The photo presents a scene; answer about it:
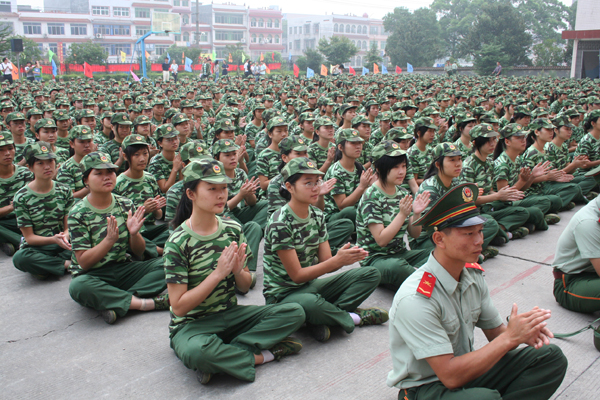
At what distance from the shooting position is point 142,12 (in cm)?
6544

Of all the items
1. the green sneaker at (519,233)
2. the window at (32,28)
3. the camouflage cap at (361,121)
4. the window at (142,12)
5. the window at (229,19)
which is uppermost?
the window at (229,19)

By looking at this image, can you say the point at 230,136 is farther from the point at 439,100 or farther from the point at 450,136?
the point at 439,100

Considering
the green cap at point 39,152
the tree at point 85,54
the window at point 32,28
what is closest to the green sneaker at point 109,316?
the green cap at point 39,152

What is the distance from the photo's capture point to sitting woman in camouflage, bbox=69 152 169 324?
3.96 meters

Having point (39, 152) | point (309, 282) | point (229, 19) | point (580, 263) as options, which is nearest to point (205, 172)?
point (309, 282)

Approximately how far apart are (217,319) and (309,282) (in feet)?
2.72

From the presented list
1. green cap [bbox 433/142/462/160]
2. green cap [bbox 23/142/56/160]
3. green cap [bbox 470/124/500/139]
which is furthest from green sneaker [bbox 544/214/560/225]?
green cap [bbox 23/142/56/160]

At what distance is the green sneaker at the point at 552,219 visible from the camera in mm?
6500

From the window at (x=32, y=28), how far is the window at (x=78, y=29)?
3.73 m

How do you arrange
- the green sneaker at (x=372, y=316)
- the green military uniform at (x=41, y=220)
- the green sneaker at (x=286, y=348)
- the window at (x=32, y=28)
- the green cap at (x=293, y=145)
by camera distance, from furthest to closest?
the window at (x=32, y=28), the green cap at (x=293, y=145), the green military uniform at (x=41, y=220), the green sneaker at (x=372, y=316), the green sneaker at (x=286, y=348)

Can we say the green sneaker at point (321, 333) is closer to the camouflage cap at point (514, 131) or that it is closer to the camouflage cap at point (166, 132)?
the camouflage cap at point (166, 132)

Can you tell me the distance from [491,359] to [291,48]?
296 feet

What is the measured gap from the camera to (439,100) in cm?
1276

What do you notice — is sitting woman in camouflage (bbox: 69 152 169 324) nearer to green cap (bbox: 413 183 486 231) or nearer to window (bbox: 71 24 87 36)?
green cap (bbox: 413 183 486 231)
